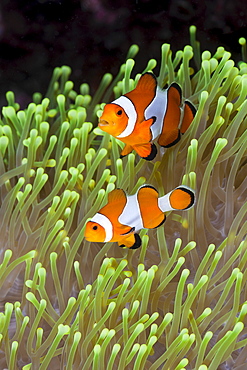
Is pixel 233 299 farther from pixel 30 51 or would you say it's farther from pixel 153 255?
pixel 30 51

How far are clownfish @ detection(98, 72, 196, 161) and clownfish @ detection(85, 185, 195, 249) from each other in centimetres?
12

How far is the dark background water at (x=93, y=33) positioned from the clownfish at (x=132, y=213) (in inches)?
33.0

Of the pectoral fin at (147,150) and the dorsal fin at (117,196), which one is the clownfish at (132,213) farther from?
the pectoral fin at (147,150)

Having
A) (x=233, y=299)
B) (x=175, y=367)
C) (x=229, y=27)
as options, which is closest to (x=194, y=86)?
(x=229, y=27)

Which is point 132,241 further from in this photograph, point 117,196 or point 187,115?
point 187,115

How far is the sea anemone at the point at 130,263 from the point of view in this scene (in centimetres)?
79

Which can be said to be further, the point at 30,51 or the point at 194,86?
the point at 30,51

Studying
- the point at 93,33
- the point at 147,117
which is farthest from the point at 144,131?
the point at 93,33

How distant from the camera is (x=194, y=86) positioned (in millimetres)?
1271

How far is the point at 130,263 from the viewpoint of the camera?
94 cm

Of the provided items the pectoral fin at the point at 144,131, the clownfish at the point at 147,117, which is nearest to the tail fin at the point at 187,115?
the clownfish at the point at 147,117

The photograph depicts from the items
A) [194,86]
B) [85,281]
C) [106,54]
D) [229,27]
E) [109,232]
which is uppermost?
[229,27]

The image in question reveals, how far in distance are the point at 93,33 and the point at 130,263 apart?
34.7 inches

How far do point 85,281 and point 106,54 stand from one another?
871 millimetres
